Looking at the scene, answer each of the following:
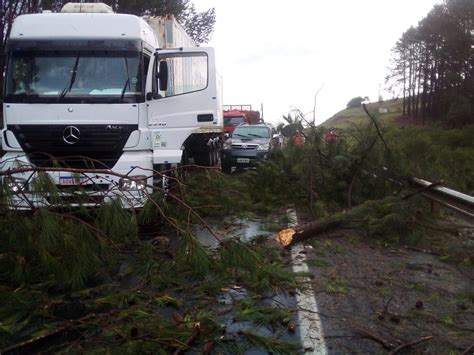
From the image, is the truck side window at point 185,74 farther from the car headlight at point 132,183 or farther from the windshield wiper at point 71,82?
the car headlight at point 132,183

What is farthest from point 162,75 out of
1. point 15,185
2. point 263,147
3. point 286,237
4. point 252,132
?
point 252,132

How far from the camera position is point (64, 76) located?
9.16 meters

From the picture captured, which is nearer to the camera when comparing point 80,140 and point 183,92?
point 80,140

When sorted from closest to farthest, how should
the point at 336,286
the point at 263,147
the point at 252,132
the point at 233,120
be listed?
1. the point at 336,286
2. the point at 263,147
3. the point at 252,132
4. the point at 233,120

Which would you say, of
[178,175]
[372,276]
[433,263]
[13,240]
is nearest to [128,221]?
[13,240]

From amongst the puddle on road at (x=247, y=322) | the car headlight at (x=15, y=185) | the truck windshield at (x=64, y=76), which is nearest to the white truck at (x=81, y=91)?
the truck windshield at (x=64, y=76)

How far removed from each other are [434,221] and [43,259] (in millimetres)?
5369

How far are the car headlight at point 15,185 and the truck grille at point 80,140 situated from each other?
3.33 meters

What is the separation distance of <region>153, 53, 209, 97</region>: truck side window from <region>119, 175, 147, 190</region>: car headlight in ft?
13.0

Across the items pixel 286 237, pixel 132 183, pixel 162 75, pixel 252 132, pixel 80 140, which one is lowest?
pixel 286 237

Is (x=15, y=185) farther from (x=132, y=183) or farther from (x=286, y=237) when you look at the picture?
(x=286, y=237)

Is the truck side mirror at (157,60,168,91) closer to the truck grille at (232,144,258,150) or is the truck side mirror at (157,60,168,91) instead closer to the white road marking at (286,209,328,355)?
the white road marking at (286,209,328,355)

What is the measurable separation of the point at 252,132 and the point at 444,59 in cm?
1845

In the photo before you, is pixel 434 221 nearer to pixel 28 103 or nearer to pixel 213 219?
pixel 213 219
